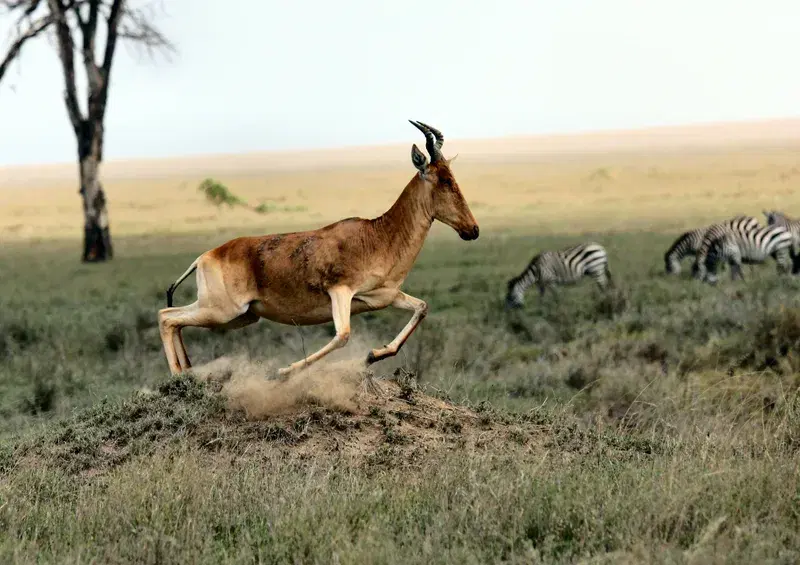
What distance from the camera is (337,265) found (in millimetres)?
9008

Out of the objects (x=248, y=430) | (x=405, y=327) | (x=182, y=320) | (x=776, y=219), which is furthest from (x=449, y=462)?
(x=776, y=219)

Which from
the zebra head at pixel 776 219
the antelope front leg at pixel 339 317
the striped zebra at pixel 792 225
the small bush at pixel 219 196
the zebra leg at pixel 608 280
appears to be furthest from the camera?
the small bush at pixel 219 196

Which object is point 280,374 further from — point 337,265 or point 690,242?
point 690,242

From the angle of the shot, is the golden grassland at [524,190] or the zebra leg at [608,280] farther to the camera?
the golden grassland at [524,190]

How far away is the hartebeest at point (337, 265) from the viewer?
9047mm

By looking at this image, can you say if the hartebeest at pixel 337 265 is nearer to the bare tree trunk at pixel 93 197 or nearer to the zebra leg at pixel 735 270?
the zebra leg at pixel 735 270

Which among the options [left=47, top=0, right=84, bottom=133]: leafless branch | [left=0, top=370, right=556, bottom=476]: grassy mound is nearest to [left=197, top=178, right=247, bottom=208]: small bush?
[left=47, top=0, right=84, bottom=133]: leafless branch

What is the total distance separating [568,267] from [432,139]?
57.5 ft

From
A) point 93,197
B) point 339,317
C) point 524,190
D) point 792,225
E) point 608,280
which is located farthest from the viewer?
point 524,190

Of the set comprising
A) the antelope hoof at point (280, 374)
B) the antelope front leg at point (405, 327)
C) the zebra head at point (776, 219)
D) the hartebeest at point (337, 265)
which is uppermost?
the hartebeest at point (337, 265)

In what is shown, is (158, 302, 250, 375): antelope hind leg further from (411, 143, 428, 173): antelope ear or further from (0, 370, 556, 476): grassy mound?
(411, 143, 428, 173): antelope ear

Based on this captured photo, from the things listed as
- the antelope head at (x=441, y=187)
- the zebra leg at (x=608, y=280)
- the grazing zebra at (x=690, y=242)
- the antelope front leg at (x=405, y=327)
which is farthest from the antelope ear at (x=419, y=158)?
the grazing zebra at (x=690, y=242)

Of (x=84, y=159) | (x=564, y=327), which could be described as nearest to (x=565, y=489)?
(x=564, y=327)

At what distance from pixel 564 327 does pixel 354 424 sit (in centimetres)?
1091
